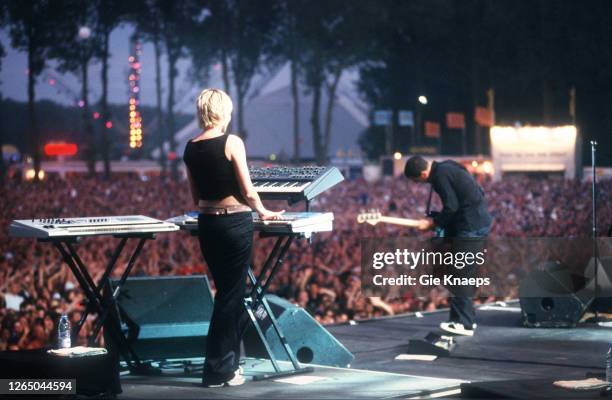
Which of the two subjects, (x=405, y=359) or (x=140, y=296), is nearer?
(x=140, y=296)

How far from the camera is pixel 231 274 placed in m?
5.57

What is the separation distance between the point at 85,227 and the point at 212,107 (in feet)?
3.06

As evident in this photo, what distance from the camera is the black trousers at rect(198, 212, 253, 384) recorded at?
5.52 metres

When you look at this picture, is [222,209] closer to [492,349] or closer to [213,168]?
[213,168]

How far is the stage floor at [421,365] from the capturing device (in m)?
5.58

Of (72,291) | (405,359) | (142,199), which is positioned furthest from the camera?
(142,199)

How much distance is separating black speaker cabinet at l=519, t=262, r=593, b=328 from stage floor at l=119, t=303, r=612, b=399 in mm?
133

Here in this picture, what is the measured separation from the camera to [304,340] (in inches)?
265

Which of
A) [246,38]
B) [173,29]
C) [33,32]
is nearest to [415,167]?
[33,32]

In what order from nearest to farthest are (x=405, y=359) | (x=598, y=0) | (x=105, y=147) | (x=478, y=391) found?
(x=478, y=391) → (x=405, y=359) → (x=598, y=0) → (x=105, y=147)

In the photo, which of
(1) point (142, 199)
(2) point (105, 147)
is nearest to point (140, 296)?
(1) point (142, 199)

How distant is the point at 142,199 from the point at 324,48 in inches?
1013

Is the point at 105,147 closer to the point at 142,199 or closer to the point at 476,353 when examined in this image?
the point at 142,199

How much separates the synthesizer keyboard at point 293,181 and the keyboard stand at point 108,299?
0.70m
